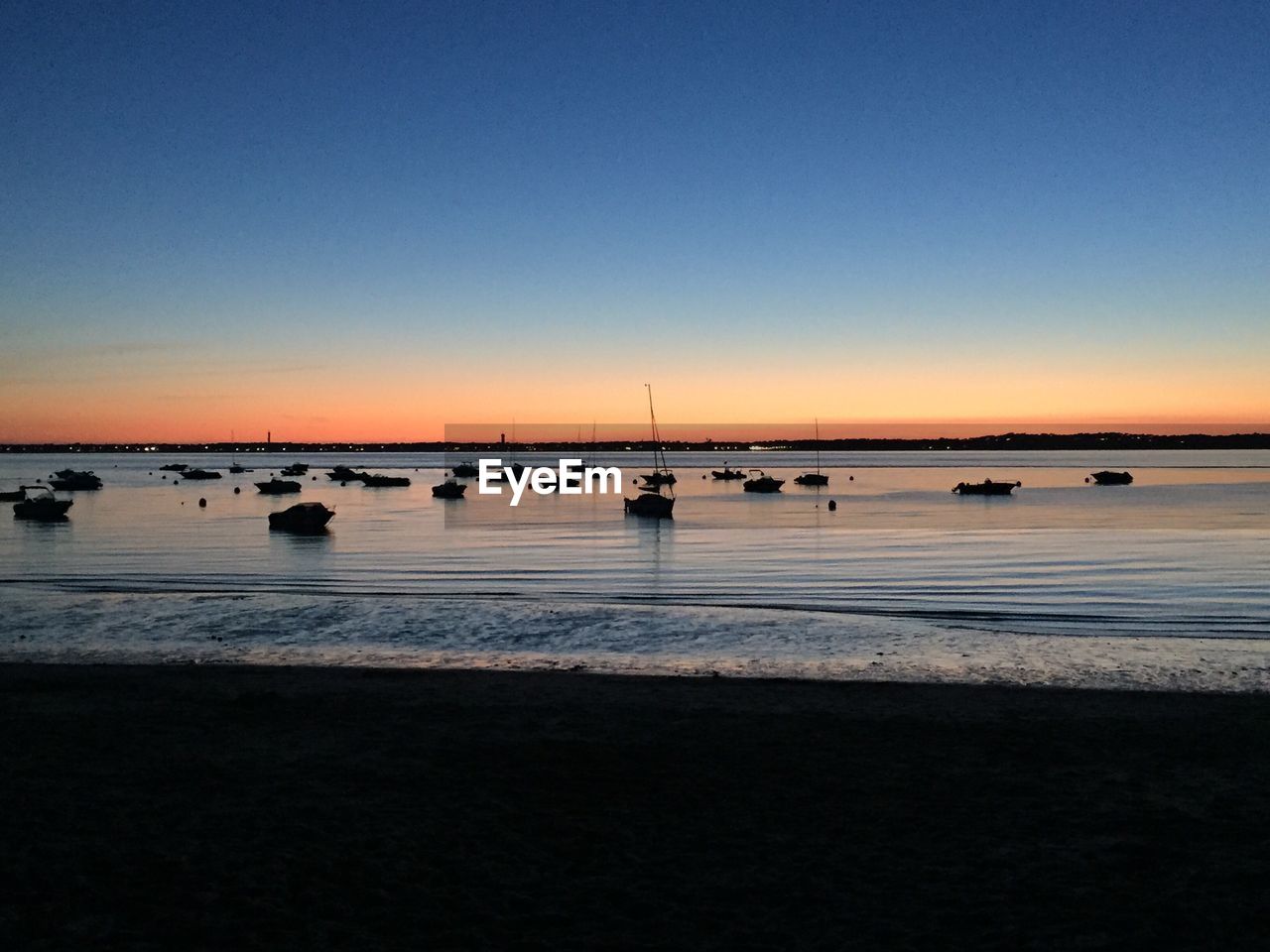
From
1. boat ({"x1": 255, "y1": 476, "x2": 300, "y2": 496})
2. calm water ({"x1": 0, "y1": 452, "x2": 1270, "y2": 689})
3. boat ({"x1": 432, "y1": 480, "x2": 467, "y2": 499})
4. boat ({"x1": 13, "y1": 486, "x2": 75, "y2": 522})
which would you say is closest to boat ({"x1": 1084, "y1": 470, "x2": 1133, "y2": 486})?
calm water ({"x1": 0, "y1": 452, "x2": 1270, "y2": 689})

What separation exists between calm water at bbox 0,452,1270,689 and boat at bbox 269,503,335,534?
→ 1.82 meters

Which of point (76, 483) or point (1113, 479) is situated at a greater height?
point (76, 483)

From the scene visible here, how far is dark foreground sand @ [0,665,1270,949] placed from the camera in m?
7.36

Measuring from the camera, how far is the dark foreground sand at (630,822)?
24.2 feet

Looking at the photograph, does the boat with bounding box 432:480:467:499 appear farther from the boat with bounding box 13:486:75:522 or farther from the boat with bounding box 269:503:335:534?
the boat with bounding box 13:486:75:522

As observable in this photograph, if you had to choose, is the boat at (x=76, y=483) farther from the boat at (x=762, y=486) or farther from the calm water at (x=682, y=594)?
the boat at (x=762, y=486)

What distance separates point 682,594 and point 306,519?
37650 mm

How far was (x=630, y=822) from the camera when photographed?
31.6ft

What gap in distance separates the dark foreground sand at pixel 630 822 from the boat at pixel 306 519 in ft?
162

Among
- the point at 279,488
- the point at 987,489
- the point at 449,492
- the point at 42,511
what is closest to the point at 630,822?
the point at 42,511

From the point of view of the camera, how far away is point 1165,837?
30.2ft

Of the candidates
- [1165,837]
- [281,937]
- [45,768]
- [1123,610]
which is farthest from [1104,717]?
[1123,610]

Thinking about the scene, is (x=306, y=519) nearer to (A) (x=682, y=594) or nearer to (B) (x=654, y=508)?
(B) (x=654, y=508)

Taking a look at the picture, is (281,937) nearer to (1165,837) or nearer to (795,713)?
(1165,837)
